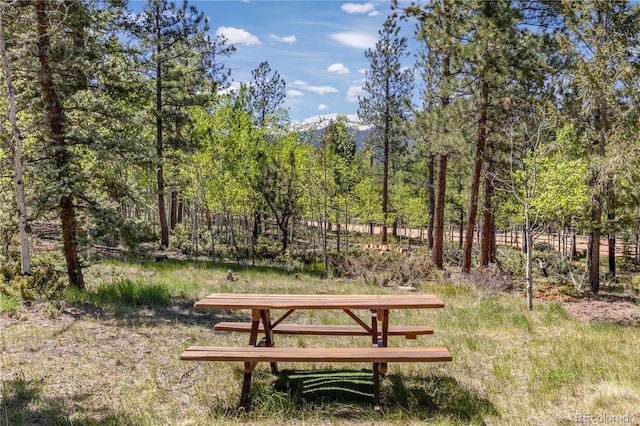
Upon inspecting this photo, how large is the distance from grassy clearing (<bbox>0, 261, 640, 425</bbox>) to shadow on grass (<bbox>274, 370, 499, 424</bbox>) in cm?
1

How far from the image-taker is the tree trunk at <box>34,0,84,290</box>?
8.12 meters

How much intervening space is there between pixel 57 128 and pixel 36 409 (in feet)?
19.7

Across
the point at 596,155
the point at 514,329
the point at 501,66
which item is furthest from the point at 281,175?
the point at 514,329

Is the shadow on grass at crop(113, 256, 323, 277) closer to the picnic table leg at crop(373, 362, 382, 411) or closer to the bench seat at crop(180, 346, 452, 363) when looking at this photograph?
the bench seat at crop(180, 346, 452, 363)

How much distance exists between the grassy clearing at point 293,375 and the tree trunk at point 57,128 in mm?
1096

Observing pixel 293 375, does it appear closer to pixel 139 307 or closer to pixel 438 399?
pixel 438 399

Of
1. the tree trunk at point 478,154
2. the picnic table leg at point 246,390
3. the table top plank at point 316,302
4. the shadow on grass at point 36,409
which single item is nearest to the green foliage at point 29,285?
the shadow on grass at point 36,409

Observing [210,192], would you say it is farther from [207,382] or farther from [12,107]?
[207,382]

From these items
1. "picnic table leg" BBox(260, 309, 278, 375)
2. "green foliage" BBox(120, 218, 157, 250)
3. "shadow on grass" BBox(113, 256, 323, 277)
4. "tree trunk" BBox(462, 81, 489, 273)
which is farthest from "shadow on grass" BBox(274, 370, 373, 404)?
"tree trunk" BBox(462, 81, 489, 273)

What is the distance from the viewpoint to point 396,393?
458 centimetres

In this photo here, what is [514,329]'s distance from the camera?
24.3 ft

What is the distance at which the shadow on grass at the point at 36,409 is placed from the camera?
383 cm

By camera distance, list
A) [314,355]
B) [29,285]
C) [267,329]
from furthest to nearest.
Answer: [29,285], [267,329], [314,355]

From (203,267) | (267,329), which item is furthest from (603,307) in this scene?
(203,267)
